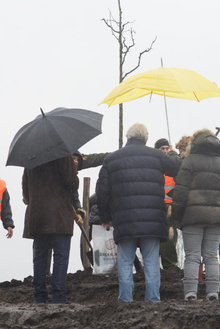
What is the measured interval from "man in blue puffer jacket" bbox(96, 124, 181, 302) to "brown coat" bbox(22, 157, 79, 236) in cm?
35

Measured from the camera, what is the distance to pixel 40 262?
25.7ft

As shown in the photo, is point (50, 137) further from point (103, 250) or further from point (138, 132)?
point (103, 250)

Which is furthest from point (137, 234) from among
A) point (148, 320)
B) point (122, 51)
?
point (122, 51)

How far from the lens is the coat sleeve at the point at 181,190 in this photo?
25.6 ft

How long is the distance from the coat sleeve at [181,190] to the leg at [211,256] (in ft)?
1.20

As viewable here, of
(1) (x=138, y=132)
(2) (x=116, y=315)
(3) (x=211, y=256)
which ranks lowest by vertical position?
(2) (x=116, y=315)

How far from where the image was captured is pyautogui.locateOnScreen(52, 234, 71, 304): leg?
762 cm

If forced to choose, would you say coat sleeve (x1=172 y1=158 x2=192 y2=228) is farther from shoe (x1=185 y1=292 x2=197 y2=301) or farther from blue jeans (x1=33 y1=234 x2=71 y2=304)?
blue jeans (x1=33 y1=234 x2=71 y2=304)

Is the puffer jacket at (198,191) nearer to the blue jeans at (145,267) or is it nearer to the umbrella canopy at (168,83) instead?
the blue jeans at (145,267)

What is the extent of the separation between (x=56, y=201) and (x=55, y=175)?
0.93 feet

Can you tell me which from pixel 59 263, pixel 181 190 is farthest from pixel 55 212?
pixel 181 190

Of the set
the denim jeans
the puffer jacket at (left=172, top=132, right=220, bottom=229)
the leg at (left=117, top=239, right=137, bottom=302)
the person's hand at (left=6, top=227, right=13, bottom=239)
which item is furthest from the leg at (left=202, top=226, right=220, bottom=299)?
→ the person's hand at (left=6, top=227, right=13, bottom=239)

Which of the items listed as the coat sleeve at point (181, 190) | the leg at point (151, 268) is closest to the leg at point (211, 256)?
the coat sleeve at point (181, 190)

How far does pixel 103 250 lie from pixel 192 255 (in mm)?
2012
